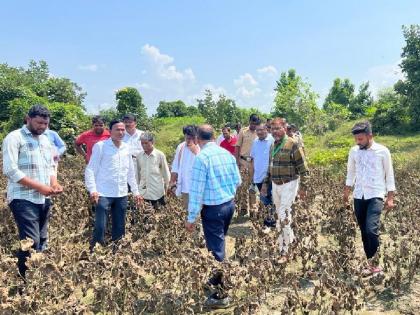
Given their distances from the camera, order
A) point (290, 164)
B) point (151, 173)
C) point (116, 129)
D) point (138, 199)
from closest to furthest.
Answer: point (116, 129) < point (290, 164) < point (138, 199) < point (151, 173)

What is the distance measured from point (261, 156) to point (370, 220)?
2.15 metres

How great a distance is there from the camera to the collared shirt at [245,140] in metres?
7.34

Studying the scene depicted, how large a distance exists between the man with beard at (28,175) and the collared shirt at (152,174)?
6.05 feet

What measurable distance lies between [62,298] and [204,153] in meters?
1.65

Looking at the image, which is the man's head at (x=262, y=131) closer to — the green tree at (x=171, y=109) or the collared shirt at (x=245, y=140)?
the collared shirt at (x=245, y=140)

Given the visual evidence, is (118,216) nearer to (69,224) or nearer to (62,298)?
(69,224)

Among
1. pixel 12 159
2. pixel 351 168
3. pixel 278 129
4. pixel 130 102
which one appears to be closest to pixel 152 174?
pixel 278 129

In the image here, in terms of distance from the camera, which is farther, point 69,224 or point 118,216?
point 69,224

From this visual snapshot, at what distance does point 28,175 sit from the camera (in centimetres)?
380

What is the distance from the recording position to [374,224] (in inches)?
170

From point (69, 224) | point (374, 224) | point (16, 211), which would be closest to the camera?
point (16, 211)

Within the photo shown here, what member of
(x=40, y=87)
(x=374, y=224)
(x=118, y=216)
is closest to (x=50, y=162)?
(x=118, y=216)

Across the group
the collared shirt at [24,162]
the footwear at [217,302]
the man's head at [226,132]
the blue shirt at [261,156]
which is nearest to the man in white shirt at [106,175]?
the collared shirt at [24,162]

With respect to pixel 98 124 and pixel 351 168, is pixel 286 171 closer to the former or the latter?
pixel 351 168
